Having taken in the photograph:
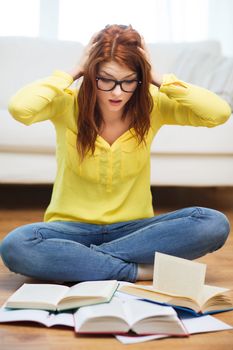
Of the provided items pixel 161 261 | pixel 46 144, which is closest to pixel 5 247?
pixel 161 261

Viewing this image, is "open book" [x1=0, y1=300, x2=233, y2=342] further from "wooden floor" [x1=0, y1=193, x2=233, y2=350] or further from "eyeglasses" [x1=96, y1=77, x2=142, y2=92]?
"eyeglasses" [x1=96, y1=77, x2=142, y2=92]

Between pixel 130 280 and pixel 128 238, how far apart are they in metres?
0.11

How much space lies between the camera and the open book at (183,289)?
161 cm

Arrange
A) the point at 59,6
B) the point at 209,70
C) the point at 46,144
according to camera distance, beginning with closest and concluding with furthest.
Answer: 1. the point at 46,144
2. the point at 209,70
3. the point at 59,6

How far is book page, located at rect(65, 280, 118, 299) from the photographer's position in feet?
5.20

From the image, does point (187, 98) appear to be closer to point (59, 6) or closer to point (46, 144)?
point (46, 144)

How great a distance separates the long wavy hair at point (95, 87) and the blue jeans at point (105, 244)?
224mm

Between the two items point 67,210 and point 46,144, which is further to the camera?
point 46,144

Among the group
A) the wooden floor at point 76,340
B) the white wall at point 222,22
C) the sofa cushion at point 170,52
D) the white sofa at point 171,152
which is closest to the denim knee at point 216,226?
the wooden floor at point 76,340

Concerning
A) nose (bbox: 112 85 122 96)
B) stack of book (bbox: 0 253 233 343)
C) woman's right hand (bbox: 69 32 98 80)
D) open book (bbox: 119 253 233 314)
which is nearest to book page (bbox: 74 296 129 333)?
stack of book (bbox: 0 253 233 343)

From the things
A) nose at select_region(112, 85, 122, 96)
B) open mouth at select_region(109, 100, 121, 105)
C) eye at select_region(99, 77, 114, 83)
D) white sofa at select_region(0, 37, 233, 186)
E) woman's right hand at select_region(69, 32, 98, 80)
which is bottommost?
white sofa at select_region(0, 37, 233, 186)

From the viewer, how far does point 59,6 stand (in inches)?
163

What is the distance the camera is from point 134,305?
1564 millimetres

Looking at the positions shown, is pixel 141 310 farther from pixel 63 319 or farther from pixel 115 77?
pixel 115 77
